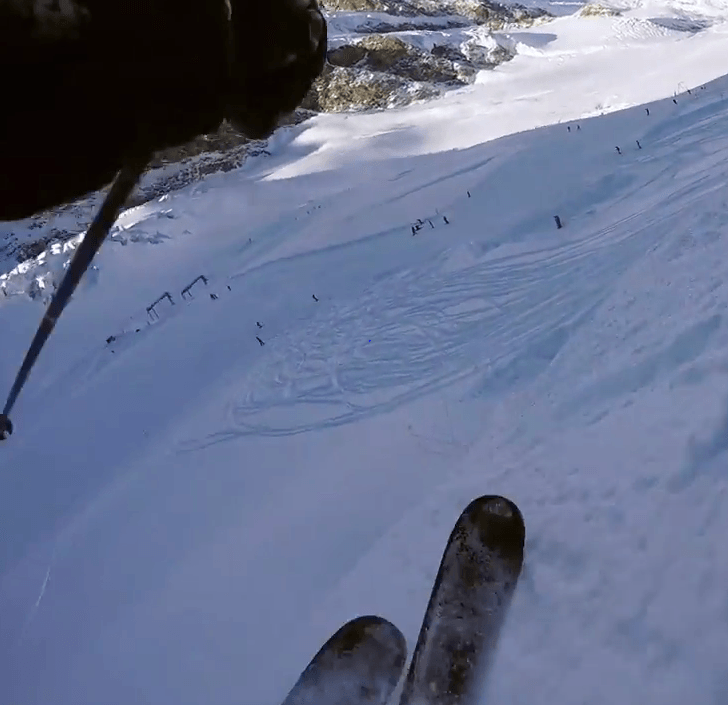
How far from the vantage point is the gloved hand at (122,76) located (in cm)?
76

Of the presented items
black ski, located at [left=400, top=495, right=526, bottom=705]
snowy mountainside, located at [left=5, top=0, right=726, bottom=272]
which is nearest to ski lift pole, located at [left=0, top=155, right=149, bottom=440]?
black ski, located at [left=400, top=495, right=526, bottom=705]

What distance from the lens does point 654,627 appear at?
8.54 ft

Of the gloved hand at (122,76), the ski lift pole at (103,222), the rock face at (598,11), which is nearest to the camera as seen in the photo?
the gloved hand at (122,76)

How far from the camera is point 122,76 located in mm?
818

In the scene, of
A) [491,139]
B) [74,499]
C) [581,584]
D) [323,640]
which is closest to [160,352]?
[74,499]

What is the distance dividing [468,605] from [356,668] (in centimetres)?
49

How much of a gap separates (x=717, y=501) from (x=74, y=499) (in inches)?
157

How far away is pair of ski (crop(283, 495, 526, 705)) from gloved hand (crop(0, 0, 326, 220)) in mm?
2272

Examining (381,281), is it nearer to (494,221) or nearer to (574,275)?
(494,221)

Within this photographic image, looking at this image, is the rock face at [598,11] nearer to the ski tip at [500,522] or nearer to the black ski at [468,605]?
the ski tip at [500,522]

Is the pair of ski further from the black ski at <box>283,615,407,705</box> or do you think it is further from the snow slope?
the snow slope

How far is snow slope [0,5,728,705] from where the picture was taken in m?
2.88

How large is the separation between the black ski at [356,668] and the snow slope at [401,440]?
0.19m

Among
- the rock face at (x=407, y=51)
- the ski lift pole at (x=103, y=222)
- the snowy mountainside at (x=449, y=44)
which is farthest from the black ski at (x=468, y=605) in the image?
the rock face at (x=407, y=51)
